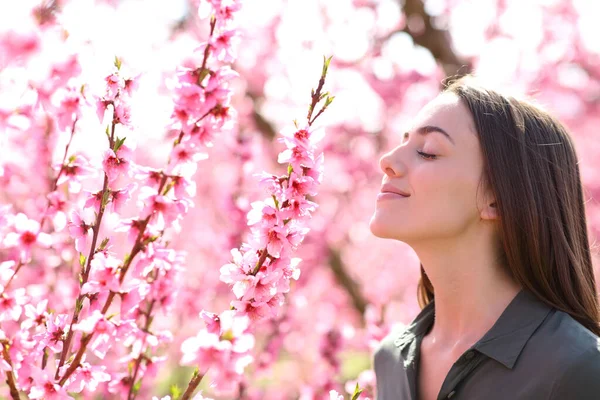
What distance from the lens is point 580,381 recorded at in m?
1.37

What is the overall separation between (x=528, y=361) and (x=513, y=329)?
0.11 meters

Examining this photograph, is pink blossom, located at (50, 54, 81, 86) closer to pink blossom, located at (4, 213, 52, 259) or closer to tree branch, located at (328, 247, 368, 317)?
pink blossom, located at (4, 213, 52, 259)

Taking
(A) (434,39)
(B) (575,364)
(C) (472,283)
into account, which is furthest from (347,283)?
(B) (575,364)

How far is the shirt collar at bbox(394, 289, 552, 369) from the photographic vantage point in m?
1.51

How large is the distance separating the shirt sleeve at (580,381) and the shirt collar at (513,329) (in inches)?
5.0

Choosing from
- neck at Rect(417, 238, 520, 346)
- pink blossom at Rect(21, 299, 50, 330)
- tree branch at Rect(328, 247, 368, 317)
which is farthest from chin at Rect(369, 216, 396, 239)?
tree branch at Rect(328, 247, 368, 317)

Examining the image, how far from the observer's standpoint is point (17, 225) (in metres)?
1.42

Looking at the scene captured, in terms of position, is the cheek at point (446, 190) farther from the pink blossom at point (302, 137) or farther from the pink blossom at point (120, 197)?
the pink blossom at point (120, 197)

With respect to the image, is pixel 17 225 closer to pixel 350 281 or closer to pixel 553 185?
pixel 553 185

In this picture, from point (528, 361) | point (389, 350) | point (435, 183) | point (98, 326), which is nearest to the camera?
point (98, 326)

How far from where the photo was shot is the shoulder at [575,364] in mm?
1367

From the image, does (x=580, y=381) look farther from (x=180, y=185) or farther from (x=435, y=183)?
(x=180, y=185)

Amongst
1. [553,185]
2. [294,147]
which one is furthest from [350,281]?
[294,147]

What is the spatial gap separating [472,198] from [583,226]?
371 mm
